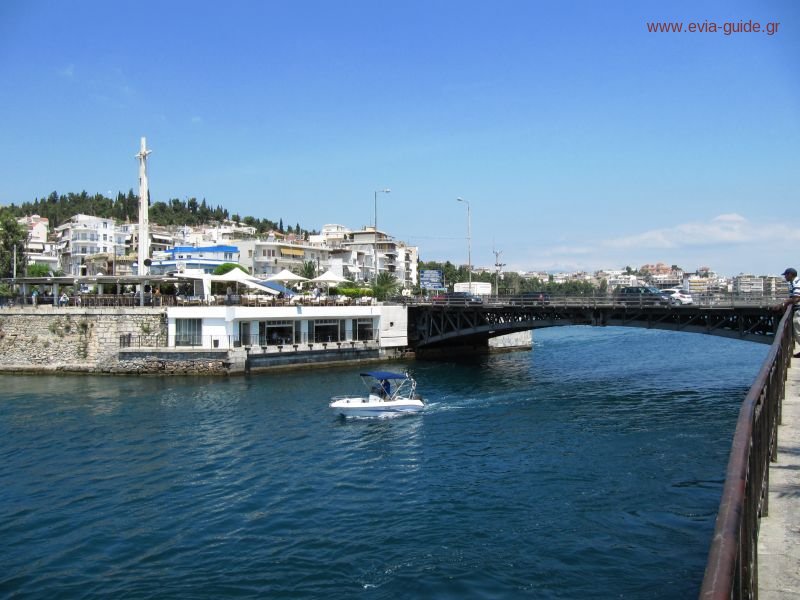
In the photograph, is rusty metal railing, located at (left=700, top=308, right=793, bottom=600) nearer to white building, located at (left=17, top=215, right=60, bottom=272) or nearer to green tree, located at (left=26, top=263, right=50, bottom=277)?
green tree, located at (left=26, top=263, right=50, bottom=277)

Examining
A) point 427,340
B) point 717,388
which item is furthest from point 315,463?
point 427,340

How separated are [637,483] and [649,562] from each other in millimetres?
7497

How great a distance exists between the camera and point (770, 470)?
9766mm

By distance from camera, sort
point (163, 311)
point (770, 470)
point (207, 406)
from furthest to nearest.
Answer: point (163, 311) → point (207, 406) → point (770, 470)

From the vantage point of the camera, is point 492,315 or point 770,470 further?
point 492,315

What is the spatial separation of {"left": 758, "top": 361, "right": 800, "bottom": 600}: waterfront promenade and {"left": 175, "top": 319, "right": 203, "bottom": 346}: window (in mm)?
55069

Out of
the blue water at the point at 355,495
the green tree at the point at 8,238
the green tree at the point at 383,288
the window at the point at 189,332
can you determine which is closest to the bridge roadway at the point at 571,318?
the blue water at the point at 355,495

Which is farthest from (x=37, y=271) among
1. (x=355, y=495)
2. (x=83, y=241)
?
(x=355, y=495)

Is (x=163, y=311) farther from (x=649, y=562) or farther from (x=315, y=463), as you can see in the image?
(x=649, y=562)

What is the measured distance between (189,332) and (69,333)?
1129cm

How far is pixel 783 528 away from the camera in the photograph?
8102 mm

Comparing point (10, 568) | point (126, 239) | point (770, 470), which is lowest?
point (10, 568)

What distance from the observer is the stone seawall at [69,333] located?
58500mm

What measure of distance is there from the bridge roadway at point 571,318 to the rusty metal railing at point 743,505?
4189 cm
